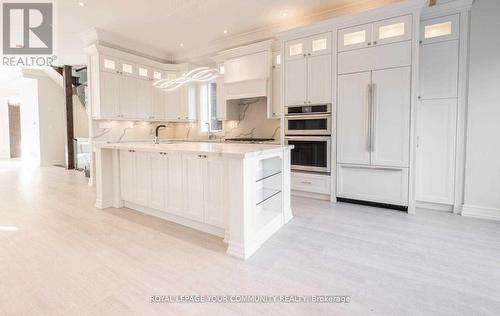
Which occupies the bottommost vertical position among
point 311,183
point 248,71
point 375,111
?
point 311,183

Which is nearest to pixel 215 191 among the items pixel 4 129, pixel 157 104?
pixel 157 104

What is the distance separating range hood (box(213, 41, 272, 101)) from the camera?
456 centimetres

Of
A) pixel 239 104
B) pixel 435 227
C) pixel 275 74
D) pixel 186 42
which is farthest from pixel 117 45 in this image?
pixel 435 227

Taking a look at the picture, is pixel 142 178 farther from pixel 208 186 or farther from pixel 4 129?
pixel 4 129

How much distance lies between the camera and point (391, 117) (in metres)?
3.31

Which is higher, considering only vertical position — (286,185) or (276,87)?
(276,87)

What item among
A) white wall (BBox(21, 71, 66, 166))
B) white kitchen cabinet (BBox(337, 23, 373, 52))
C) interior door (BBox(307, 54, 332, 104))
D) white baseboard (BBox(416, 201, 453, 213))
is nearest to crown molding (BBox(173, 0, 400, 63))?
white kitchen cabinet (BBox(337, 23, 373, 52))

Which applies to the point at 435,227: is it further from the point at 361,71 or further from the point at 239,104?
the point at 239,104

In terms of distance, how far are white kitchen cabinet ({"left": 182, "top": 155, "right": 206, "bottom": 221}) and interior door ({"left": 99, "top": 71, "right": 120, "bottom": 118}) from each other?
10.1ft

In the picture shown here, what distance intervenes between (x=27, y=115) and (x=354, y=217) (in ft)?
35.6

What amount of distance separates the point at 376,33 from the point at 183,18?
10.2ft

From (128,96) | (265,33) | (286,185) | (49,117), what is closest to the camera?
(286,185)

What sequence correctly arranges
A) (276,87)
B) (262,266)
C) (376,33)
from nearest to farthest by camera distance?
(262,266) < (376,33) < (276,87)

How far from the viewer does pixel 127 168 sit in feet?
11.3
